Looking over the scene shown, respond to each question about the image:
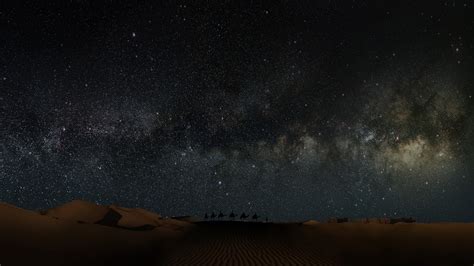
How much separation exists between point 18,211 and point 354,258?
14.3 metres

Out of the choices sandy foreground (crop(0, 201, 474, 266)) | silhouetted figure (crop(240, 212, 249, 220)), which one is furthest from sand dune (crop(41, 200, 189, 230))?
silhouetted figure (crop(240, 212, 249, 220))

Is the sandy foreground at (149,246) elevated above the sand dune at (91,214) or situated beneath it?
situated beneath

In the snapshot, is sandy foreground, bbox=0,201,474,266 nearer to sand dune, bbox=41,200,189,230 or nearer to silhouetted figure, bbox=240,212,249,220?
sand dune, bbox=41,200,189,230

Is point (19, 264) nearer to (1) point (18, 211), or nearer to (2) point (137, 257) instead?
(1) point (18, 211)

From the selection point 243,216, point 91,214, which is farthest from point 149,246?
point 243,216

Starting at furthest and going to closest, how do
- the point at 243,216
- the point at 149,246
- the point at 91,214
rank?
the point at 243,216, the point at 91,214, the point at 149,246

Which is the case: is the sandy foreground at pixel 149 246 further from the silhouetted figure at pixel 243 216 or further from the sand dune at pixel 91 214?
the silhouetted figure at pixel 243 216

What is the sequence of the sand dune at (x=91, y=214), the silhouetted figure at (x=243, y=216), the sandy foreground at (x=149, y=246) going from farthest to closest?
the silhouetted figure at (x=243, y=216) < the sand dune at (x=91, y=214) < the sandy foreground at (x=149, y=246)

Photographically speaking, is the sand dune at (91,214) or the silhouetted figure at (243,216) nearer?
the sand dune at (91,214)

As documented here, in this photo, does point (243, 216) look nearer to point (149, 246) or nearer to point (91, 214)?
point (91, 214)

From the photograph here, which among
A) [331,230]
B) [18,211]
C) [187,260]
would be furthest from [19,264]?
[331,230]

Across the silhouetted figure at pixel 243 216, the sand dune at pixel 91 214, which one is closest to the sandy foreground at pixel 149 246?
the sand dune at pixel 91 214

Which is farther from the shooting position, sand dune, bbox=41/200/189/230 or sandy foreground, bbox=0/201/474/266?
sand dune, bbox=41/200/189/230

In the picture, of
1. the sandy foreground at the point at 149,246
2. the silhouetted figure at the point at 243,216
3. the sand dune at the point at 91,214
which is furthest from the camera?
the silhouetted figure at the point at 243,216
